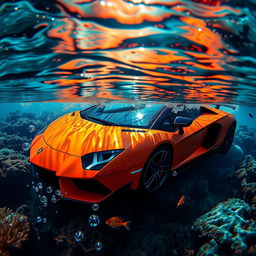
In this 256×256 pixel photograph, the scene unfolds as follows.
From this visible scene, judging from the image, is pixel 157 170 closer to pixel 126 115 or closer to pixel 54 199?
pixel 126 115

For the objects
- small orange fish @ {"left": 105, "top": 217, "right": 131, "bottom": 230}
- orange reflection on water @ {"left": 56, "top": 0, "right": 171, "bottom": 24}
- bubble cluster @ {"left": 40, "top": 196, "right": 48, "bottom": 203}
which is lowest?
bubble cluster @ {"left": 40, "top": 196, "right": 48, "bottom": 203}

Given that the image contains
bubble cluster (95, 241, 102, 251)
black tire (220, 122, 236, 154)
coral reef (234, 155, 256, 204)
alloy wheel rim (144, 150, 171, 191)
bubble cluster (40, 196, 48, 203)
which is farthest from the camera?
black tire (220, 122, 236, 154)

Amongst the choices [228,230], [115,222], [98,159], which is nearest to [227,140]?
[228,230]

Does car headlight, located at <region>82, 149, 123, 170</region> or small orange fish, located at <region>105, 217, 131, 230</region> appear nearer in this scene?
car headlight, located at <region>82, 149, 123, 170</region>

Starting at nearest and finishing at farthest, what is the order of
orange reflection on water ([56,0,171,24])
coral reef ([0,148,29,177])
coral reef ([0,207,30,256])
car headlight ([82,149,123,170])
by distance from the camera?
orange reflection on water ([56,0,171,24])
car headlight ([82,149,123,170])
coral reef ([0,207,30,256])
coral reef ([0,148,29,177])

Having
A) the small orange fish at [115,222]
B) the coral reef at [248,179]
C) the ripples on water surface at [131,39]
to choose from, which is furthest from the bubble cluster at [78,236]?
the coral reef at [248,179]

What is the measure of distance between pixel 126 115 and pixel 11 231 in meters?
2.88

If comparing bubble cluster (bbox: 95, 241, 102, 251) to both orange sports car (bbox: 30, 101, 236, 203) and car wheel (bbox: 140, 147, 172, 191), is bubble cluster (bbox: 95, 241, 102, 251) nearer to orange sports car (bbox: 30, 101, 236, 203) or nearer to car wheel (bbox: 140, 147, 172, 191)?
orange sports car (bbox: 30, 101, 236, 203)

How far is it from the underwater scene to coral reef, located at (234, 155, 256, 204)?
0.05 m

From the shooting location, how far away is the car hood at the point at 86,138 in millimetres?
2459

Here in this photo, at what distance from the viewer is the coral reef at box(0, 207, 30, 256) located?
237cm

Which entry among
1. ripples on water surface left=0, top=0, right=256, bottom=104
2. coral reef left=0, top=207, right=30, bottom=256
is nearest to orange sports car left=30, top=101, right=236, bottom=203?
coral reef left=0, top=207, right=30, bottom=256

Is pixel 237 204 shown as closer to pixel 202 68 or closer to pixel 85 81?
Result: pixel 202 68

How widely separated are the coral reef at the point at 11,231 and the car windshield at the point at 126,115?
2.27 meters
